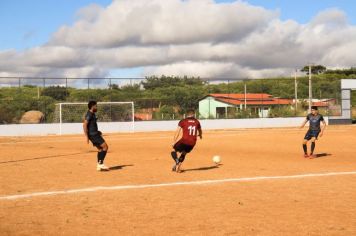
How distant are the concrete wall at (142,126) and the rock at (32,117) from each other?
209 centimetres

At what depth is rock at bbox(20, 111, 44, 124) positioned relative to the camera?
39.6 metres

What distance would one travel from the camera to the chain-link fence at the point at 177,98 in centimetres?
4121

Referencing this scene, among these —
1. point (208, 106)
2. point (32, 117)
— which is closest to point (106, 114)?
point (32, 117)

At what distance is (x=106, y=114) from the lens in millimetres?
42219

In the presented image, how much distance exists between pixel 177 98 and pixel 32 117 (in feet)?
48.4

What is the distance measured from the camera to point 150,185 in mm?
10312

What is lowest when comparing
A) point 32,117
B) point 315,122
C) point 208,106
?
point 315,122

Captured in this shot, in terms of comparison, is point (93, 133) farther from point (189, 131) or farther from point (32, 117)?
point (32, 117)

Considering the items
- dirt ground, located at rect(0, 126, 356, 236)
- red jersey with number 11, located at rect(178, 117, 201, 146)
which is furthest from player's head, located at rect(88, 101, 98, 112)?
red jersey with number 11, located at rect(178, 117, 201, 146)

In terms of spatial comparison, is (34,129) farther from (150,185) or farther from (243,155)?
(150,185)

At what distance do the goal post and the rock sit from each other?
4.34ft

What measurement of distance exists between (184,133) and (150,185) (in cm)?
250

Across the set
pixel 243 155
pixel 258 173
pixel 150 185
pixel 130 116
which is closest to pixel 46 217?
pixel 150 185

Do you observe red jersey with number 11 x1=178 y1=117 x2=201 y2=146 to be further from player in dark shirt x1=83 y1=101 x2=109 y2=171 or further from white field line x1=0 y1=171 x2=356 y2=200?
player in dark shirt x1=83 y1=101 x2=109 y2=171
